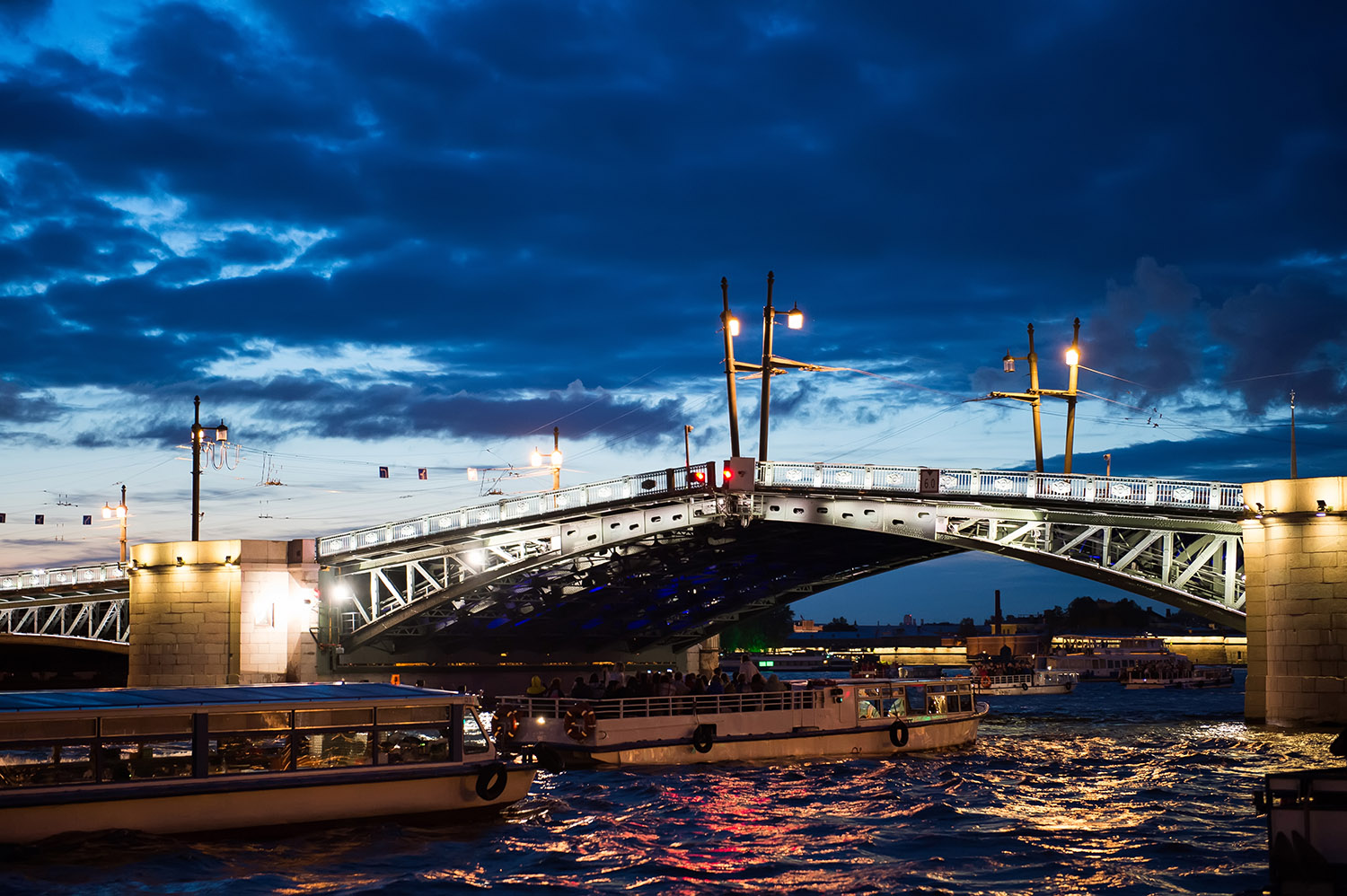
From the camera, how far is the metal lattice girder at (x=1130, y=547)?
4475 cm

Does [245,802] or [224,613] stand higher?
[224,613]

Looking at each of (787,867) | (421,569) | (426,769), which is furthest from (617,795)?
(421,569)

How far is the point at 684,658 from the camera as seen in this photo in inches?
3206

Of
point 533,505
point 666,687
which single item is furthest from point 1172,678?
point 666,687

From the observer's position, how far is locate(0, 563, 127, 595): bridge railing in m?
62.8

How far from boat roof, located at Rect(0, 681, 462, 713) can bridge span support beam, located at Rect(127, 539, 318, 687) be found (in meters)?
32.7

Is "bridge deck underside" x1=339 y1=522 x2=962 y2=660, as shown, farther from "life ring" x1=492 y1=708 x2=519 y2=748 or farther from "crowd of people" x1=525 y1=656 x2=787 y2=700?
"life ring" x1=492 y1=708 x2=519 y2=748

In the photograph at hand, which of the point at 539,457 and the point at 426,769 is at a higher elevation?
the point at 539,457

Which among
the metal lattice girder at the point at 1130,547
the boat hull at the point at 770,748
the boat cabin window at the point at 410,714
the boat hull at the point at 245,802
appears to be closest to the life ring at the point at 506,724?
the boat hull at the point at 770,748

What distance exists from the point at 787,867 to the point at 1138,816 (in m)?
8.43

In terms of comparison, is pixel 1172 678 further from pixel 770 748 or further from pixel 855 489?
pixel 770 748

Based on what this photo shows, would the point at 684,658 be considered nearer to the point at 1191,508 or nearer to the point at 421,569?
the point at 421,569

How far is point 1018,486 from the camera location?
46.4 metres

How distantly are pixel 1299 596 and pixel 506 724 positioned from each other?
22.9 metres
